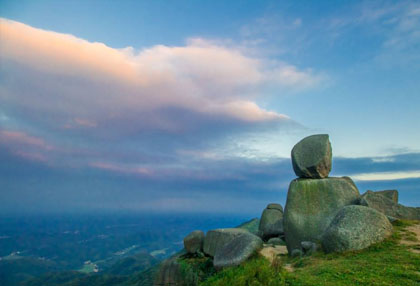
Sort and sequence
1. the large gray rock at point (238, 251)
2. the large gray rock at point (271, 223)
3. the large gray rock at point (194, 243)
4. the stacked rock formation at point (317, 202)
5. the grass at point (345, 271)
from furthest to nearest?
the large gray rock at point (271, 223) < the large gray rock at point (194, 243) < the stacked rock formation at point (317, 202) < the large gray rock at point (238, 251) < the grass at point (345, 271)

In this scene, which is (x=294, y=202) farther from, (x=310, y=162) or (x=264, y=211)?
(x=264, y=211)

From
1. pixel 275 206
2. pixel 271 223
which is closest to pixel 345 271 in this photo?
pixel 271 223

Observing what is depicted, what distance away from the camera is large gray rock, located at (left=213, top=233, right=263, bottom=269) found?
59.0ft

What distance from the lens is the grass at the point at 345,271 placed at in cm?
1142

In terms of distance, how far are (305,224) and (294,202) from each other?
200 centimetres

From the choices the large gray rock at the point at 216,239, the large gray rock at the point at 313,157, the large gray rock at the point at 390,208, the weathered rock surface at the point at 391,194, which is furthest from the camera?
the weathered rock surface at the point at 391,194

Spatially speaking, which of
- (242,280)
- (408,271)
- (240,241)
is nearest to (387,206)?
(408,271)

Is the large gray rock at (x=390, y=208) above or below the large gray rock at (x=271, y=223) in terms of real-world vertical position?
above

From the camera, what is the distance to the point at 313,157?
23.2m

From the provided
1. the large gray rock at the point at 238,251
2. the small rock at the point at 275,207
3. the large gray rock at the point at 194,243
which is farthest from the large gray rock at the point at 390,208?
the large gray rock at the point at 194,243

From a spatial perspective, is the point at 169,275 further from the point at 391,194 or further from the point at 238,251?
the point at 391,194

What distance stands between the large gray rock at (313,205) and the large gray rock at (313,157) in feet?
2.64

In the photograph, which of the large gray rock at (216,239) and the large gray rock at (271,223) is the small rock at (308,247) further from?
the large gray rock at (271,223)

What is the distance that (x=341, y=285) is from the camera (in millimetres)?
11172
